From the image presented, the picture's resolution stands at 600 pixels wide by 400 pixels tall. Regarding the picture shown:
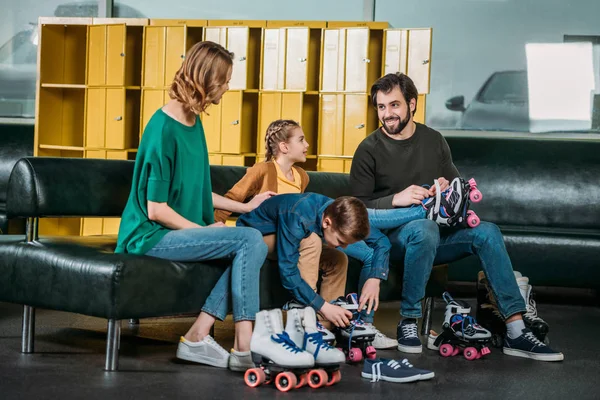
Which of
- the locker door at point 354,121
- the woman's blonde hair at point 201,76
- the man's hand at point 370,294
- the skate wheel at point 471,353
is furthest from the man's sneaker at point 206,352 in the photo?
the locker door at point 354,121

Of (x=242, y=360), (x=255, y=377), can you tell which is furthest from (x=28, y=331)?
(x=255, y=377)

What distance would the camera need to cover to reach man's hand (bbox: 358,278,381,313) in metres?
3.02

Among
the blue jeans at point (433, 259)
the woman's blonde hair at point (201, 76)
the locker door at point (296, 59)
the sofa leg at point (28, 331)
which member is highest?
the locker door at point (296, 59)

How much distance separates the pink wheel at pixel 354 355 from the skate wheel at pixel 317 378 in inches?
15.5

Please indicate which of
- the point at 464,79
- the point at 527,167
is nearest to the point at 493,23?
the point at 464,79

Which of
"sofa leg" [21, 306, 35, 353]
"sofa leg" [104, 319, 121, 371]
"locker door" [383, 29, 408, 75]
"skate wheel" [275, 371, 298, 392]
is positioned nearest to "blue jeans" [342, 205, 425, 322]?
"skate wheel" [275, 371, 298, 392]

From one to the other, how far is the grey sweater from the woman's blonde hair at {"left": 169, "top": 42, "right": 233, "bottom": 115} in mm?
886

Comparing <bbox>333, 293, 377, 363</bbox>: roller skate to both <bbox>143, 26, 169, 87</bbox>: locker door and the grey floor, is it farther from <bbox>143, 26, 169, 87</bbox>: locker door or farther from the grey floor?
<bbox>143, 26, 169, 87</bbox>: locker door

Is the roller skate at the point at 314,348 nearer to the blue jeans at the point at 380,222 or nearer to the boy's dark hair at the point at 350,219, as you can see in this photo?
the boy's dark hair at the point at 350,219

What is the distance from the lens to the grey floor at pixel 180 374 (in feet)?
8.00

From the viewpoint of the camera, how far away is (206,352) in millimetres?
2775

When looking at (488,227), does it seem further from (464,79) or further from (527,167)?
(464,79)

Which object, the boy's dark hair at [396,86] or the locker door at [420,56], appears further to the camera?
the locker door at [420,56]

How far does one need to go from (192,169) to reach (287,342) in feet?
2.23
